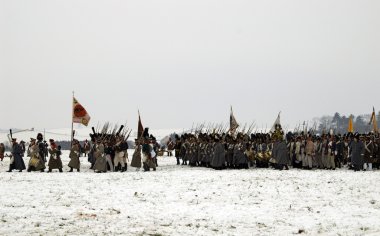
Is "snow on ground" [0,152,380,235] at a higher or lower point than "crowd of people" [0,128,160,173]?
lower

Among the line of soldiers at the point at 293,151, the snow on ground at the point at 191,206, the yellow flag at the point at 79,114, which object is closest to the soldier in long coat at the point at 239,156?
the line of soldiers at the point at 293,151

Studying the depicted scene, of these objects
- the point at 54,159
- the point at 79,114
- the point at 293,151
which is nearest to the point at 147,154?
the point at 54,159

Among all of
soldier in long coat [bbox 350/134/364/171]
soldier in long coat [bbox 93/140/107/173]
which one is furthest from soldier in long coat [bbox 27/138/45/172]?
soldier in long coat [bbox 350/134/364/171]

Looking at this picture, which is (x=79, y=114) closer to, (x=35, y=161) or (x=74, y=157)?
(x=74, y=157)

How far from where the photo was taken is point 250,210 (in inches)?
473

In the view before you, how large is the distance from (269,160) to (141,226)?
52.6ft

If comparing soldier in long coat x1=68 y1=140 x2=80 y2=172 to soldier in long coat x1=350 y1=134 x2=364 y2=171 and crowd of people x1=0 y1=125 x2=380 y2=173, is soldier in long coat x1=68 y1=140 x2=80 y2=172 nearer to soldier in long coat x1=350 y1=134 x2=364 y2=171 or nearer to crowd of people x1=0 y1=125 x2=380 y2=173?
crowd of people x1=0 y1=125 x2=380 y2=173

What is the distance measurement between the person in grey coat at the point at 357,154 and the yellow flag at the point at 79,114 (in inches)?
595

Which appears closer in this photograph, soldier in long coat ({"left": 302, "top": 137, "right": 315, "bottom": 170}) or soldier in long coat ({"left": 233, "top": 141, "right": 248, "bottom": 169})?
soldier in long coat ({"left": 302, "top": 137, "right": 315, "bottom": 170})

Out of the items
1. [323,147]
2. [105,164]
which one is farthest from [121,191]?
[323,147]

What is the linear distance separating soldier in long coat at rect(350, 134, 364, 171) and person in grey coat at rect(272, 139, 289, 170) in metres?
3.14

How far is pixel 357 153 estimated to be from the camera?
2416 centimetres

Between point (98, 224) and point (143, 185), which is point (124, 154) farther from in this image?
point (98, 224)

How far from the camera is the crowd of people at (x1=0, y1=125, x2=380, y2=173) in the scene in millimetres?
23797
